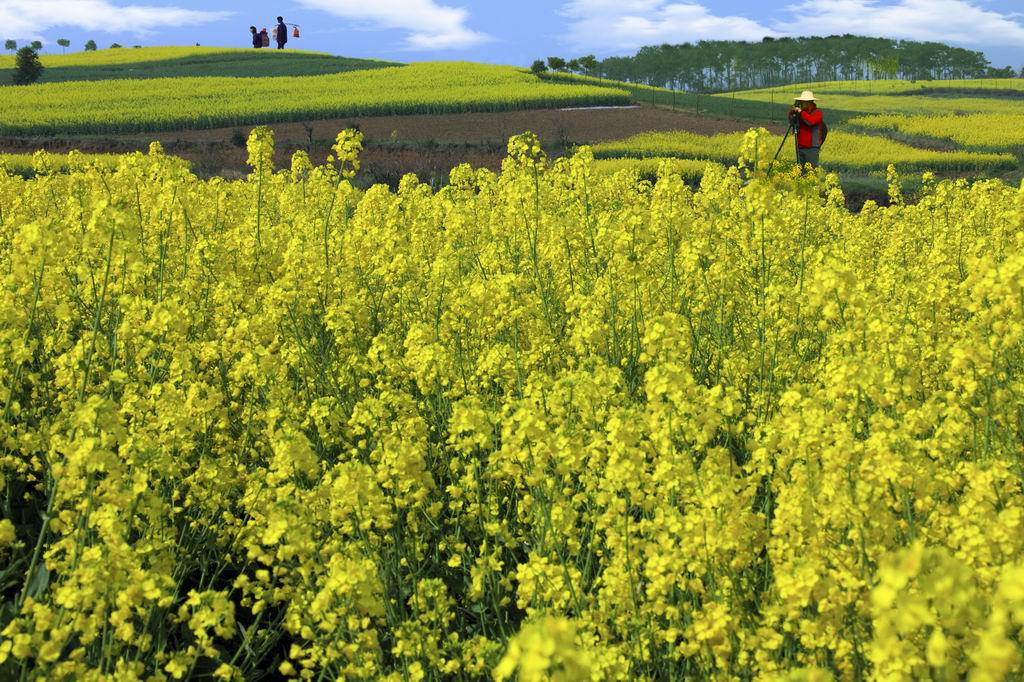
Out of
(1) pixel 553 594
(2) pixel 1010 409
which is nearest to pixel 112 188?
(1) pixel 553 594

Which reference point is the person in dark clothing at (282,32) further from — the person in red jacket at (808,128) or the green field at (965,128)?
the person in red jacket at (808,128)

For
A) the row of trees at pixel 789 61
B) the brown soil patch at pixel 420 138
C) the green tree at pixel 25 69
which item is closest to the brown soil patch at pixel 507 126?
the brown soil patch at pixel 420 138

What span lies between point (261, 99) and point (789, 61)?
8795 centimetres

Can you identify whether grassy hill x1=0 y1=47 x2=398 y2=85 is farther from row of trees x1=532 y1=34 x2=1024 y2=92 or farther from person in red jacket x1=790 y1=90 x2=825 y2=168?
row of trees x1=532 y1=34 x2=1024 y2=92

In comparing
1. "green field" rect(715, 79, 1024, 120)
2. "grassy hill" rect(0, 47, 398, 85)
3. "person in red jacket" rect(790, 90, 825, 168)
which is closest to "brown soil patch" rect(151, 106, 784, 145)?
"green field" rect(715, 79, 1024, 120)

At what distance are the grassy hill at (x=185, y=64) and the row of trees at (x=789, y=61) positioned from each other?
179 ft

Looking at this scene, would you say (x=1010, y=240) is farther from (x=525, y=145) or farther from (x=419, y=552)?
(x=419, y=552)

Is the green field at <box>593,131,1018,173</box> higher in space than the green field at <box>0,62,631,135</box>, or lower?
lower

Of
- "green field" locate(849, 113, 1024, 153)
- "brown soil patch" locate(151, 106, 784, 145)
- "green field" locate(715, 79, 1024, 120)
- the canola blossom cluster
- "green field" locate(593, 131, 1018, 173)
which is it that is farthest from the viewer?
"green field" locate(715, 79, 1024, 120)

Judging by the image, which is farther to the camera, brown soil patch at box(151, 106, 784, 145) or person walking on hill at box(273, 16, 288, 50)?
person walking on hill at box(273, 16, 288, 50)

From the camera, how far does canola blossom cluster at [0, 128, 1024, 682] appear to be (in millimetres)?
2582

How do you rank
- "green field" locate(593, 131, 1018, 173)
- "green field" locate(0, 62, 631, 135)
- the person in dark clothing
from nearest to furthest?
"green field" locate(593, 131, 1018, 173) < "green field" locate(0, 62, 631, 135) < the person in dark clothing

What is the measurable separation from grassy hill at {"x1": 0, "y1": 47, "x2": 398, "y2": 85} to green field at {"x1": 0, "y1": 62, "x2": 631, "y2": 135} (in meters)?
5.84

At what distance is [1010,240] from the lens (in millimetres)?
7012
